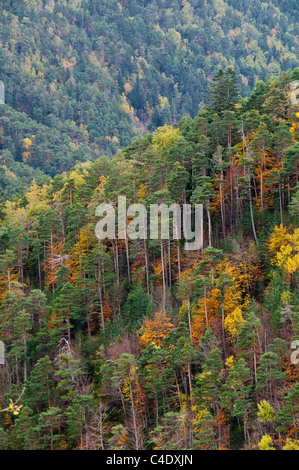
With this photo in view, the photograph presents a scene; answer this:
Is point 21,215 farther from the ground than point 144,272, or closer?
farther from the ground

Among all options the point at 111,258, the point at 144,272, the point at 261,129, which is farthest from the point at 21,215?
the point at 261,129

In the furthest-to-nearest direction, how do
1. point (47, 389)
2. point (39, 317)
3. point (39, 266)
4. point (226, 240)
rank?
point (39, 266)
point (39, 317)
point (226, 240)
point (47, 389)

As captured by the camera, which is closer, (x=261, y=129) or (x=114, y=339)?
(x=114, y=339)

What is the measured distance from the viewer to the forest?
48.5m

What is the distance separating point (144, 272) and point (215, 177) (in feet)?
42.7

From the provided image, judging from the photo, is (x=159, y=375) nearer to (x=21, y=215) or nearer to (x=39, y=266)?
(x=39, y=266)

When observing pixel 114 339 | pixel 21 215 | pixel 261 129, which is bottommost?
pixel 114 339

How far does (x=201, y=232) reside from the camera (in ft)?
217

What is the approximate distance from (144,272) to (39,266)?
13873 mm

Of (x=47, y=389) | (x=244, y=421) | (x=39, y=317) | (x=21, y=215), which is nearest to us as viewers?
(x=244, y=421)

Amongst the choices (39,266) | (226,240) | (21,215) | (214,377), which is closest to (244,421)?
(214,377)

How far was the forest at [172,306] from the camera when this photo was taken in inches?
1909

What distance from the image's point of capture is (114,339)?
61.5 meters

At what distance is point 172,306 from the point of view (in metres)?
62.7
